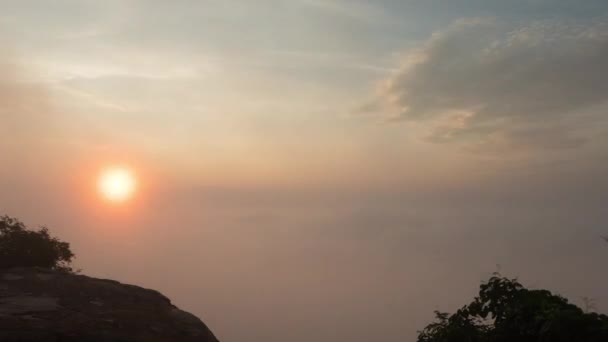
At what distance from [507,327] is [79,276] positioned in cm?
2172

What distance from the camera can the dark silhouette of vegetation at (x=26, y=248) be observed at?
1320 inches

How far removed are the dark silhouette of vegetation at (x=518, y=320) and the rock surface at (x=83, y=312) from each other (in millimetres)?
12146

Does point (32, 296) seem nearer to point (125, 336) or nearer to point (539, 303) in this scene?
point (125, 336)

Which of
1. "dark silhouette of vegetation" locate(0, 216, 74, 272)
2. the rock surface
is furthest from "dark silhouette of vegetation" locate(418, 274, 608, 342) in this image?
"dark silhouette of vegetation" locate(0, 216, 74, 272)

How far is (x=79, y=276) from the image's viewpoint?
93.6 feet

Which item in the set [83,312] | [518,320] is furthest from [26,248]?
[518,320]

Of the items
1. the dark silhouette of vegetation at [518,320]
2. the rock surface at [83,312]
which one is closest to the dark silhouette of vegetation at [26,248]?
the rock surface at [83,312]

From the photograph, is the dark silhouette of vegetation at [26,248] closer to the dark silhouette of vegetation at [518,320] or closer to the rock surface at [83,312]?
the rock surface at [83,312]

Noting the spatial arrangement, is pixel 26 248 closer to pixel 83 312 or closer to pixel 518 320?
pixel 83 312

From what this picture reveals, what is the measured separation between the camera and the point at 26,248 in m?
34.6

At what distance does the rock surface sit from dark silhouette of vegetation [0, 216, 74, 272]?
643cm

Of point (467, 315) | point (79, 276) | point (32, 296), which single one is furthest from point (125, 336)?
point (467, 315)

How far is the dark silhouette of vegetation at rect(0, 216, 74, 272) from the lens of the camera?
3353 centimetres

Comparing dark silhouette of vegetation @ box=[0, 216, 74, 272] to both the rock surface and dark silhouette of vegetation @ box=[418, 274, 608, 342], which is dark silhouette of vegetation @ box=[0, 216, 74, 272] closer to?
the rock surface
